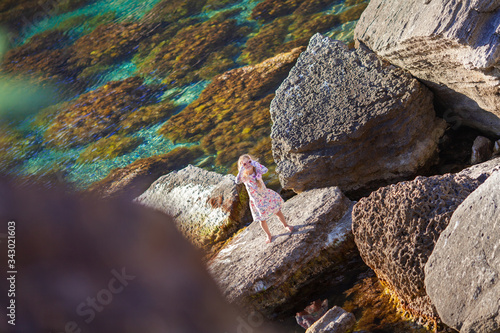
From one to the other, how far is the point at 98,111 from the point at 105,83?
59.6 inches

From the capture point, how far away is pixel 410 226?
3.48m

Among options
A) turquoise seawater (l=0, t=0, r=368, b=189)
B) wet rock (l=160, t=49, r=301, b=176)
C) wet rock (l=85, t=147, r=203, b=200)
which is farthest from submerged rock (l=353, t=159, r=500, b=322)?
turquoise seawater (l=0, t=0, r=368, b=189)

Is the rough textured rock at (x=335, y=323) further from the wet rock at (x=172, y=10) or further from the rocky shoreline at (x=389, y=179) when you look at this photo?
the wet rock at (x=172, y=10)

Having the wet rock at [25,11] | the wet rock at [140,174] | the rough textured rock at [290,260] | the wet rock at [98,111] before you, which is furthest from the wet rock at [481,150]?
the wet rock at [25,11]

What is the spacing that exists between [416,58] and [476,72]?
73cm

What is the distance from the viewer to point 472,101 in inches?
173

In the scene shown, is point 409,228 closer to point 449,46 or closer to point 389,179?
point 389,179

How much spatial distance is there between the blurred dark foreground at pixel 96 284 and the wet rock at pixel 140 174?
2.36m

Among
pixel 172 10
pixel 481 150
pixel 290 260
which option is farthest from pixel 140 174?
pixel 172 10

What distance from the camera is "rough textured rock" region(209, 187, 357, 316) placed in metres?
4.29

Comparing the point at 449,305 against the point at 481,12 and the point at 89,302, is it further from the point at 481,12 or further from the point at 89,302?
the point at 89,302

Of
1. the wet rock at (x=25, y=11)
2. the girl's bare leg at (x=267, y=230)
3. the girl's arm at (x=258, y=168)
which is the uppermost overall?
the wet rock at (x=25, y=11)

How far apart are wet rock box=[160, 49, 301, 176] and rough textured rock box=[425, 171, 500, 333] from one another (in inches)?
163

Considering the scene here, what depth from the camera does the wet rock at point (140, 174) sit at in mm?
8065
